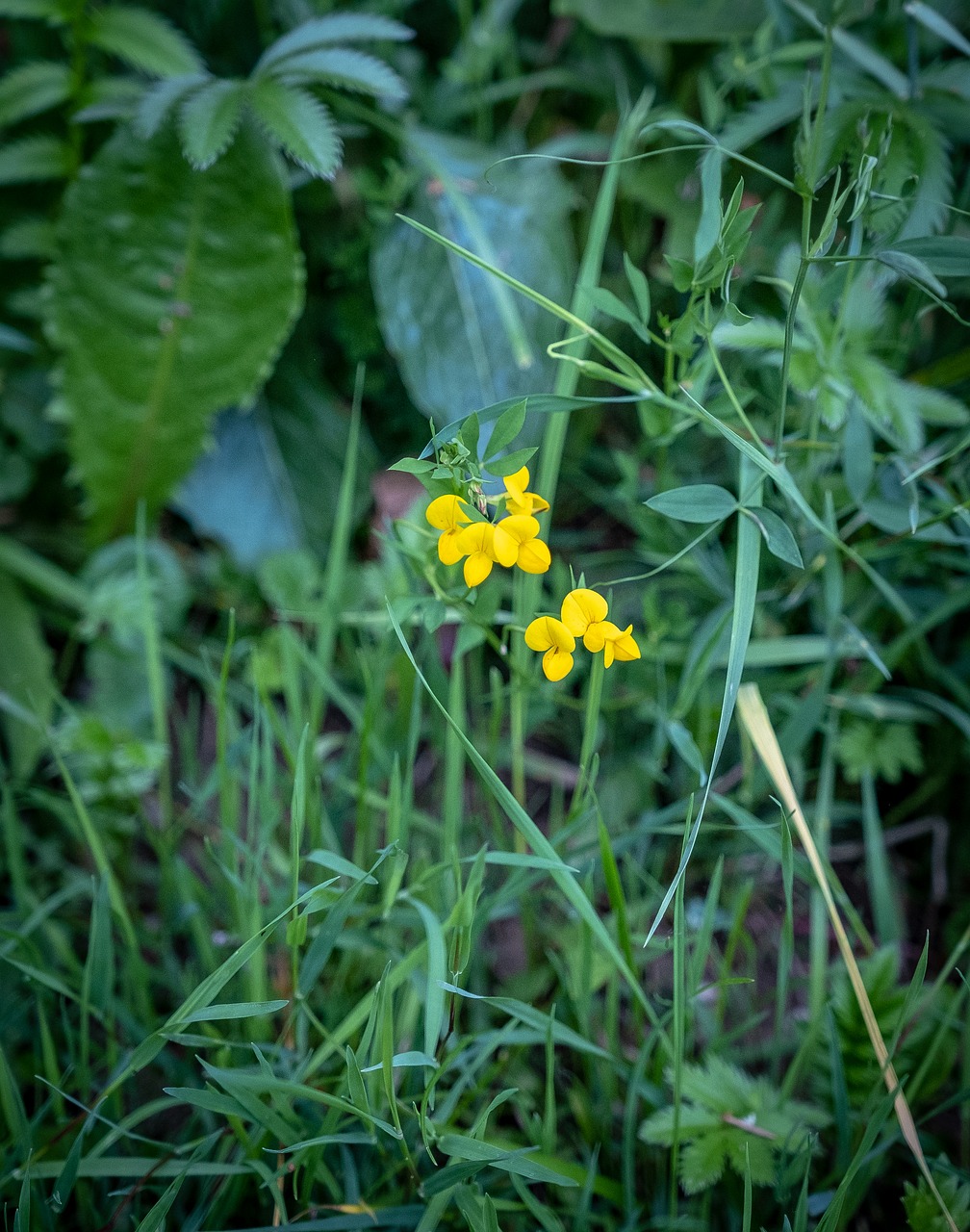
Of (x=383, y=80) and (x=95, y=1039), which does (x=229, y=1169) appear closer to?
(x=95, y=1039)

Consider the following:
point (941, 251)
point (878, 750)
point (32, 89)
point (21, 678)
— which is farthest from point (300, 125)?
point (878, 750)

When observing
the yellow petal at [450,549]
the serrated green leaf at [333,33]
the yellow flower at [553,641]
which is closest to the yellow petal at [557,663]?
the yellow flower at [553,641]

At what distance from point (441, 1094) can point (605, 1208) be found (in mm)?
231

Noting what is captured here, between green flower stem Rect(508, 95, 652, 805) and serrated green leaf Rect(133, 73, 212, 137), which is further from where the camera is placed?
serrated green leaf Rect(133, 73, 212, 137)

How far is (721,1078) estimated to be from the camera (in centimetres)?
94

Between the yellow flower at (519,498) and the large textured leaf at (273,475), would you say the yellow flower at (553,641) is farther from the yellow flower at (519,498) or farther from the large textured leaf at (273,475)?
the large textured leaf at (273,475)

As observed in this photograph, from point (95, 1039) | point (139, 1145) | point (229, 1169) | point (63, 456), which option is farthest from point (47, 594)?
point (229, 1169)

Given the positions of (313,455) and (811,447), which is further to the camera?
(313,455)

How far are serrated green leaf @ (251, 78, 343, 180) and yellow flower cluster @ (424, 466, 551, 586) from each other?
0.59 metres

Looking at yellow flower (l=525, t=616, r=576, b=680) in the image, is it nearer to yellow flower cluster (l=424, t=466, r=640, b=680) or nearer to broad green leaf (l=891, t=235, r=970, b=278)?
yellow flower cluster (l=424, t=466, r=640, b=680)

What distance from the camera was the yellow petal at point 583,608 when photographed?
0.71 metres

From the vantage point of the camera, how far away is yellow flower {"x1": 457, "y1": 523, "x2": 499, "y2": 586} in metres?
0.70

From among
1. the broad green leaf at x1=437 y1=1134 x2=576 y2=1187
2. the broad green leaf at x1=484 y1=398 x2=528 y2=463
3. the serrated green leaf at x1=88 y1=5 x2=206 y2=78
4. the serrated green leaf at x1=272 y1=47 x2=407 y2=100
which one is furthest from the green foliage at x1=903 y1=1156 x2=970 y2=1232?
the serrated green leaf at x1=88 y1=5 x2=206 y2=78

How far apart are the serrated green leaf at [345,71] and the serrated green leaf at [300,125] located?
0.03m
